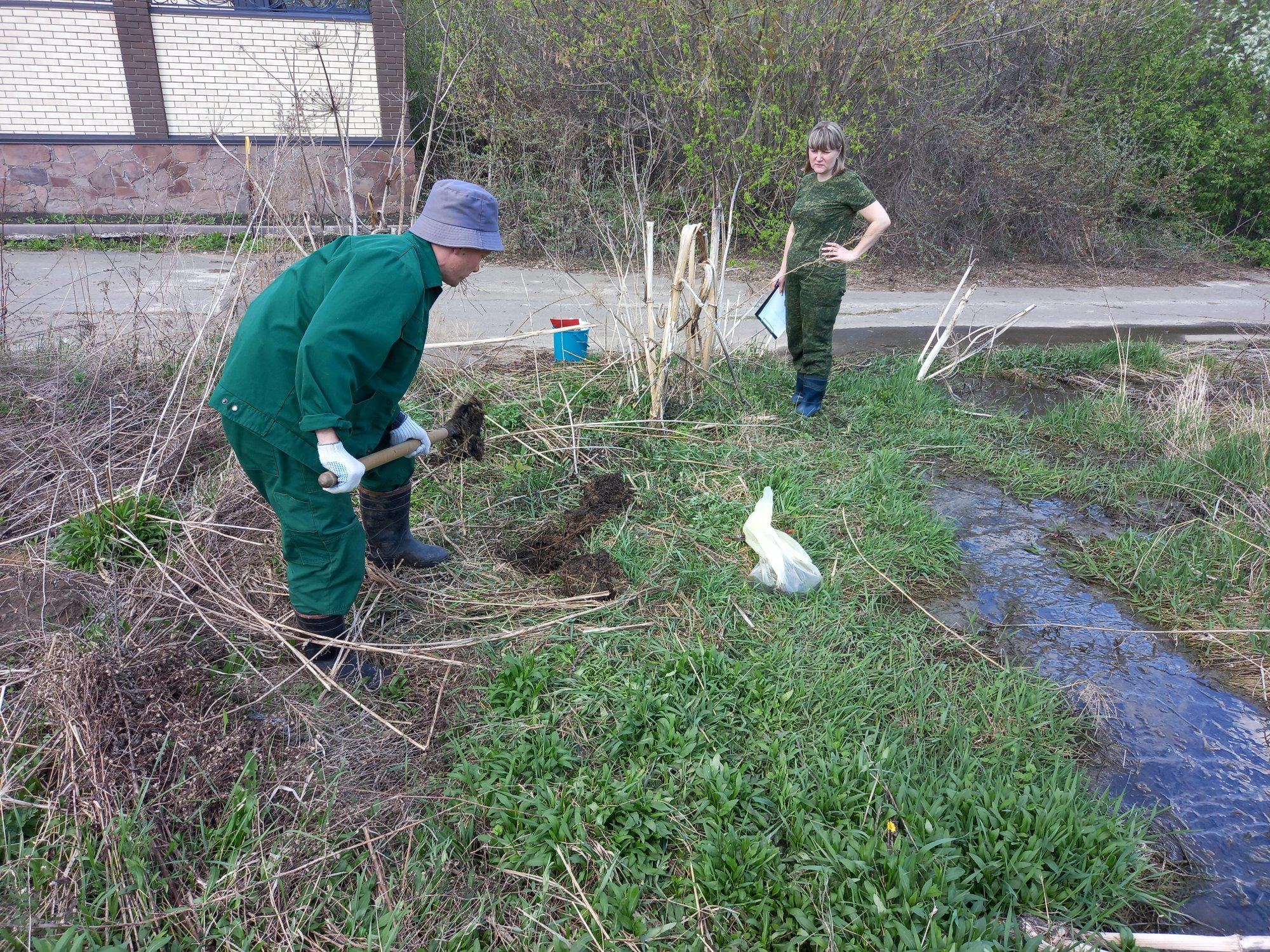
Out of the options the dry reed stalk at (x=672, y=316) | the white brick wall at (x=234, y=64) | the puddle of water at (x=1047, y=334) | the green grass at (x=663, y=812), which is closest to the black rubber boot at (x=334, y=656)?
the green grass at (x=663, y=812)

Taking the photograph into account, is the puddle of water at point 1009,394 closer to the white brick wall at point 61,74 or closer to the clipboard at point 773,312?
the clipboard at point 773,312

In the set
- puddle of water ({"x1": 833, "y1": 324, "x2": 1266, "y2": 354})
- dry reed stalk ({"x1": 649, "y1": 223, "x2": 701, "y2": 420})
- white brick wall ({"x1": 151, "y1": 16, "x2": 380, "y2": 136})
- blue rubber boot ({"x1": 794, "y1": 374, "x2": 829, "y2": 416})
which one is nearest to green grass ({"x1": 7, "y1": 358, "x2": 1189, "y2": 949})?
dry reed stalk ({"x1": 649, "y1": 223, "x2": 701, "y2": 420})

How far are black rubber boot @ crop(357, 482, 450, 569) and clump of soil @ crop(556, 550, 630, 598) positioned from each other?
0.57 meters

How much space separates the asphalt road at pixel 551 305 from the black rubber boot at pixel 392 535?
6.42ft

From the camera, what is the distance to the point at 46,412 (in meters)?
4.37

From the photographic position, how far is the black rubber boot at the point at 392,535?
11.2ft

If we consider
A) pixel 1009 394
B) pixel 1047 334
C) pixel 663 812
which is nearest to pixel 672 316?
pixel 663 812

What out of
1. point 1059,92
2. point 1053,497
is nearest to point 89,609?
point 1053,497

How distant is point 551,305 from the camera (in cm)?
687

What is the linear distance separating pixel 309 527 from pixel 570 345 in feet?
10.5

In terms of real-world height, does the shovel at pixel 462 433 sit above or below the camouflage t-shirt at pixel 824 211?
below

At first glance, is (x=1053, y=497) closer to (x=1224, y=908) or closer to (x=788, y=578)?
(x=788, y=578)

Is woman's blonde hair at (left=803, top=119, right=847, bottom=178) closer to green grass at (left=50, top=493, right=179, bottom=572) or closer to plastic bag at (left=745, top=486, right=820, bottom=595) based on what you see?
plastic bag at (left=745, top=486, right=820, bottom=595)

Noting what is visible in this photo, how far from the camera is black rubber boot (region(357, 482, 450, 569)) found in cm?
341
